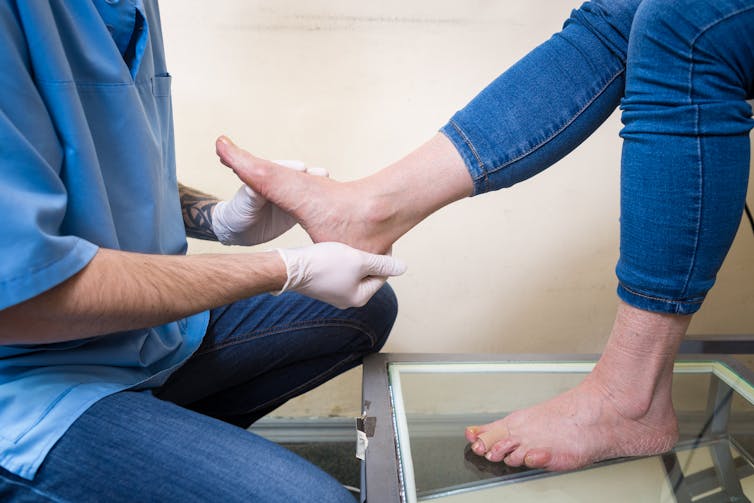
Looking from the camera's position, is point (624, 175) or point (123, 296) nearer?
point (123, 296)

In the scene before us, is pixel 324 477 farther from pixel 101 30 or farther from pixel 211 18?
pixel 211 18

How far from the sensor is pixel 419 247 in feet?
3.98

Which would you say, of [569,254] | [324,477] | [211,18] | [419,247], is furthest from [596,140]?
[324,477]

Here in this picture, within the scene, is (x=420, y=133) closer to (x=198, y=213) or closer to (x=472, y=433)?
(x=198, y=213)

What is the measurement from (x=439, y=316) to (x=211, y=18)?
75cm

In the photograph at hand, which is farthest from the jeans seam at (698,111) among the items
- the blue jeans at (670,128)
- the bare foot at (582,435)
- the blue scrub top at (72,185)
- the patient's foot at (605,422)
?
the blue scrub top at (72,185)

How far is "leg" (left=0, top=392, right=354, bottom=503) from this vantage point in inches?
20.2

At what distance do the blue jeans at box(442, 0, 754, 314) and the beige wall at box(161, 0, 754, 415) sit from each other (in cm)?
44

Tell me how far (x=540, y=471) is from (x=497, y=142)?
1.35 ft

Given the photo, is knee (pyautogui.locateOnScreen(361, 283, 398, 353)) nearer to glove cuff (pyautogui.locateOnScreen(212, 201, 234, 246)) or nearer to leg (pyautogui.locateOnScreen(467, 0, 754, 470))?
glove cuff (pyautogui.locateOnScreen(212, 201, 234, 246))

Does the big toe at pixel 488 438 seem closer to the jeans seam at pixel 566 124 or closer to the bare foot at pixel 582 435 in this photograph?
the bare foot at pixel 582 435

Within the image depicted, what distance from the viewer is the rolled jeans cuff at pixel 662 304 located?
0.62 m

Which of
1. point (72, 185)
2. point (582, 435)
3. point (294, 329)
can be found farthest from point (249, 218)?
point (582, 435)

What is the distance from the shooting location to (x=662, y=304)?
0.62m
